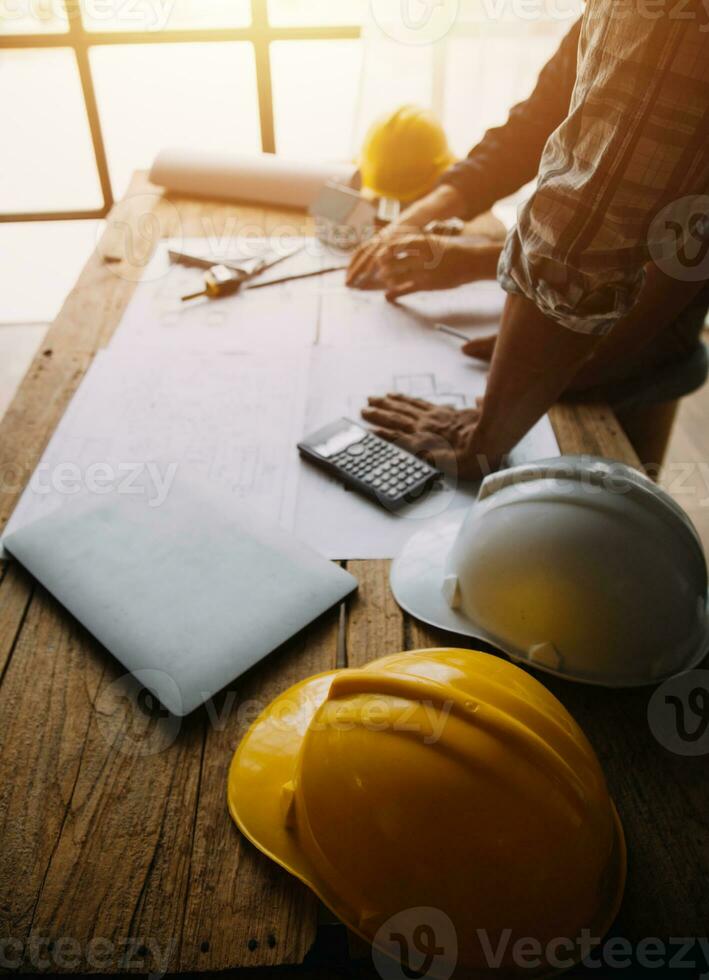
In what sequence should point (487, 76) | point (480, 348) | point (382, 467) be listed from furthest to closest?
point (487, 76)
point (480, 348)
point (382, 467)

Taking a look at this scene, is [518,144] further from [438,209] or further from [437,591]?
[437,591]

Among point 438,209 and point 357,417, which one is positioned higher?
point 438,209

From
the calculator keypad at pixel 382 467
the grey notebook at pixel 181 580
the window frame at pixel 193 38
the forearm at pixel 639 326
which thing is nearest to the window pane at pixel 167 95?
the window frame at pixel 193 38

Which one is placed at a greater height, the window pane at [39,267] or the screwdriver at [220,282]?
the screwdriver at [220,282]

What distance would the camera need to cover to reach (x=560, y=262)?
69 cm

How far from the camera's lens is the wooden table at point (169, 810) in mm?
506

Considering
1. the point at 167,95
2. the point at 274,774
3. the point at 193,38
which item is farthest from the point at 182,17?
the point at 274,774

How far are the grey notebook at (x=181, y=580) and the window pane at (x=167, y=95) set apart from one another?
71.3 inches

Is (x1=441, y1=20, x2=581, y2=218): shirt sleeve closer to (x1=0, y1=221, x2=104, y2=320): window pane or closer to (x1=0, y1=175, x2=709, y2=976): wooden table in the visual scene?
(x1=0, y1=175, x2=709, y2=976): wooden table

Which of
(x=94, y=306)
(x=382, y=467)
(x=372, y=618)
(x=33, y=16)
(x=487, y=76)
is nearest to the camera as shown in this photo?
(x=372, y=618)

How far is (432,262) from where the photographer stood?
1313mm

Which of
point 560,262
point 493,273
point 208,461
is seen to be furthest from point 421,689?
point 493,273

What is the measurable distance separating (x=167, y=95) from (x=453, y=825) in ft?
8.48

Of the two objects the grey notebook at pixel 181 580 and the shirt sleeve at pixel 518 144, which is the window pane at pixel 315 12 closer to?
the shirt sleeve at pixel 518 144
